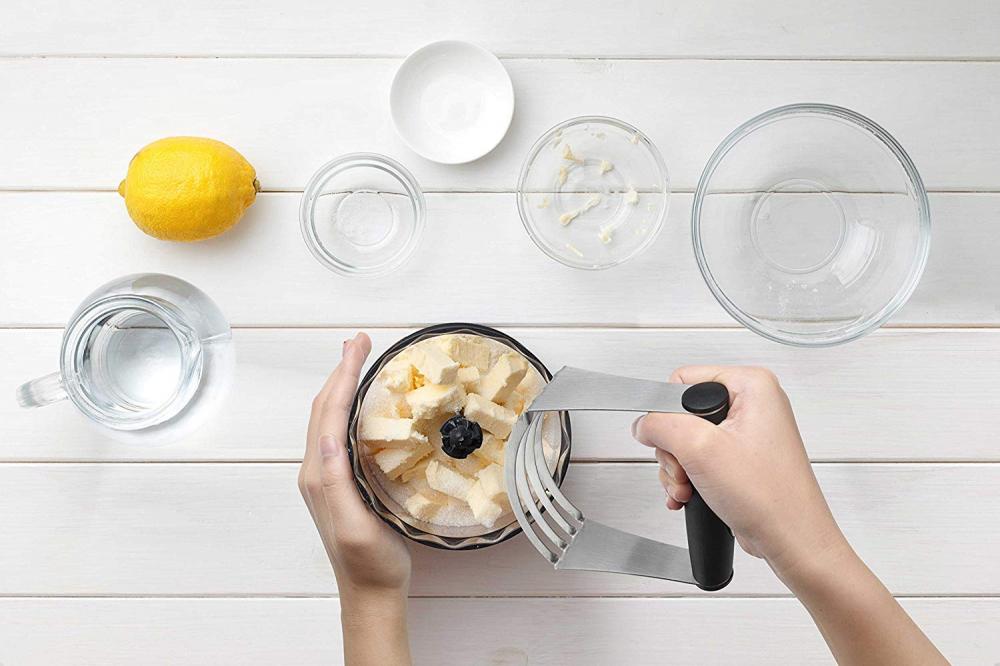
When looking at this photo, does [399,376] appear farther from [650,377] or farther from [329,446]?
[650,377]

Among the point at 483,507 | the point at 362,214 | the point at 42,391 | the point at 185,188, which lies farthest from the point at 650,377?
the point at 42,391

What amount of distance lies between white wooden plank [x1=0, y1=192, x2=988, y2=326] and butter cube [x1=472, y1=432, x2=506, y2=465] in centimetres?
18

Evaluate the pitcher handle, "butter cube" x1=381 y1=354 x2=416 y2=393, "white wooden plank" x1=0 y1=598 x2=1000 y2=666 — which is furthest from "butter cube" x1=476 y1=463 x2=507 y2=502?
the pitcher handle

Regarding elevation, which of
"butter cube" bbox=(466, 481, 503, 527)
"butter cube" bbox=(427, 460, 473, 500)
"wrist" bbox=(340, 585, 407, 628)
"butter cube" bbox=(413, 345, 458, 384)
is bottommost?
"wrist" bbox=(340, 585, 407, 628)

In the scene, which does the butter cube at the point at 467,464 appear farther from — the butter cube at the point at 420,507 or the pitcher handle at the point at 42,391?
the pitcher handle at the point at 42,391

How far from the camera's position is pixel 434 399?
74 centimetres

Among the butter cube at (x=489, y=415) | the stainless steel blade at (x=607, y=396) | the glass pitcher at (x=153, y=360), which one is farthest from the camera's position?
the glass pitcher at (x=153, y=360)

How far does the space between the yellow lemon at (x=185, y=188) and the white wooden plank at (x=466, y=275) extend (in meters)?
0.06

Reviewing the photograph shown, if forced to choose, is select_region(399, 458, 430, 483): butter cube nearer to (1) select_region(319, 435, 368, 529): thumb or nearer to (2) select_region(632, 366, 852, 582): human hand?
(1) select_region(319, 435, 368, 529): thumb

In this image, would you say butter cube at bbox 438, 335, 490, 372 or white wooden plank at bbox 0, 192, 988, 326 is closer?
butter cube at bbox 438, 335, 490, 372

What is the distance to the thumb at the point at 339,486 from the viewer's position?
780 millimetres

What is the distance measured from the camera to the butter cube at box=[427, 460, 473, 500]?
0.76 m

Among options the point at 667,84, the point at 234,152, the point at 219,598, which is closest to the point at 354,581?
the point at 219,598

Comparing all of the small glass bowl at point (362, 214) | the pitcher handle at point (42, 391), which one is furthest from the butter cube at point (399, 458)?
the pitcher handle at point (42, 391)
